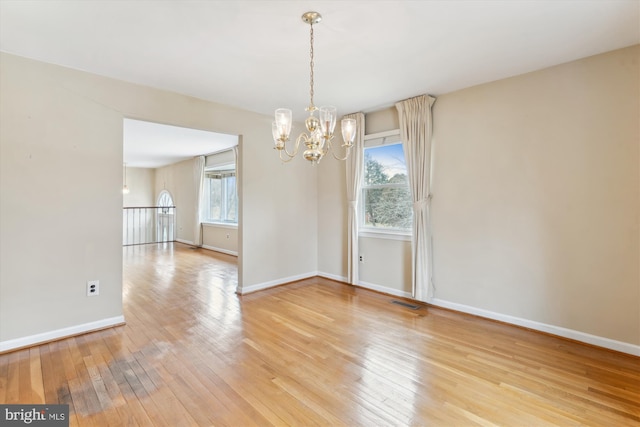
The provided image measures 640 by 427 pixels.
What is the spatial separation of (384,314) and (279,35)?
124 inches

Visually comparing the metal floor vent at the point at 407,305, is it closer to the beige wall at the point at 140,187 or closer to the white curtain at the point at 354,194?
the white curtain at the point at 354,194

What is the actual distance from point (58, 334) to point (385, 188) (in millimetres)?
4171

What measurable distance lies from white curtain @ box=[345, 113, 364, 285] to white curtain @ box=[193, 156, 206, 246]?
5435 millimetres

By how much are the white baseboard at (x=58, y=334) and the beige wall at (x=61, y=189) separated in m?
0.01

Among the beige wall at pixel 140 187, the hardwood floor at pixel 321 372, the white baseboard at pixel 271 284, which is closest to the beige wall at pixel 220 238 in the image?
the white baseboard at pixel 271 284

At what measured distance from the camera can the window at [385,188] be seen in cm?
420

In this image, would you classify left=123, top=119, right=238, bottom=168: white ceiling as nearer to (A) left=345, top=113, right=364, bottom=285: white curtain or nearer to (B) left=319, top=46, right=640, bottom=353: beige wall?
(A) left=345, top=113, right=364, bottom=285: white curtain

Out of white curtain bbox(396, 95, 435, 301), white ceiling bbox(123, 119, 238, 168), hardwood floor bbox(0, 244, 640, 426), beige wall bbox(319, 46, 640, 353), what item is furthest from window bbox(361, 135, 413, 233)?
white ceiling bbox(123, 119, 238, 168)

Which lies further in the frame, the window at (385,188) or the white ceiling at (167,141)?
the white ceiling at (167,141)

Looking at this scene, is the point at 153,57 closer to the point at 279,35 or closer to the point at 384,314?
the point at 279,35

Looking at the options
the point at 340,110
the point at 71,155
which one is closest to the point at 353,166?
the point at 340,110

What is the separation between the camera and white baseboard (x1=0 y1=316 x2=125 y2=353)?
2.64 metres

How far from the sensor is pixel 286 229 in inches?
193

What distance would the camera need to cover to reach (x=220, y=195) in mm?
8594
